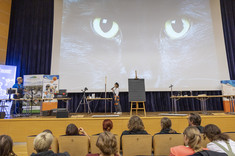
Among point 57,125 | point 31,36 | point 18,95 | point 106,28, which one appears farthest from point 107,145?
point 31,36

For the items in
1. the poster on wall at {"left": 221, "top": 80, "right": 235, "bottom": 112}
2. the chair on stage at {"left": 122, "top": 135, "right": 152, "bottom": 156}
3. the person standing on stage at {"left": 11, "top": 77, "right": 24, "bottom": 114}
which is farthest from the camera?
the poster on wall at {"left": 221, "top": 80, "right": 235, "bottom": 112}

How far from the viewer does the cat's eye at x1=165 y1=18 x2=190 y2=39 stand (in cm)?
630

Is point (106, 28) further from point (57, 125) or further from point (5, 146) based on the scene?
point (5, 146)

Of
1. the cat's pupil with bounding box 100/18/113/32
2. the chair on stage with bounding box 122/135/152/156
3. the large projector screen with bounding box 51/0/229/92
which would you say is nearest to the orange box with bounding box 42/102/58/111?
the large projector screen with bounding box 51/0/229/92

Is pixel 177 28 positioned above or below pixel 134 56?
above

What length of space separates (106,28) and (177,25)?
2911mm

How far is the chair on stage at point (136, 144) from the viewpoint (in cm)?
193

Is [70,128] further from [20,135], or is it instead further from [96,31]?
[96,31]

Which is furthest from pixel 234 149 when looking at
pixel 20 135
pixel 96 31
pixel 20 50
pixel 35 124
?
pixel 20 50

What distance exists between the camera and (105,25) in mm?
6438

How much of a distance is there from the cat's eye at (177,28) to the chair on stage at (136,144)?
17.5ft

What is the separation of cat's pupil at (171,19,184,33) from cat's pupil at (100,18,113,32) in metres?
2.57

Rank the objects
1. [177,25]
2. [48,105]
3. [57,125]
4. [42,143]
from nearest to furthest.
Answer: [42,143] < [57,125] < [48,105] < [177,25]

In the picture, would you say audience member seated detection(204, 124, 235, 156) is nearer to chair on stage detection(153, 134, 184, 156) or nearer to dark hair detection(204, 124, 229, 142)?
dark hair detection(204, 124, 229, 142)
